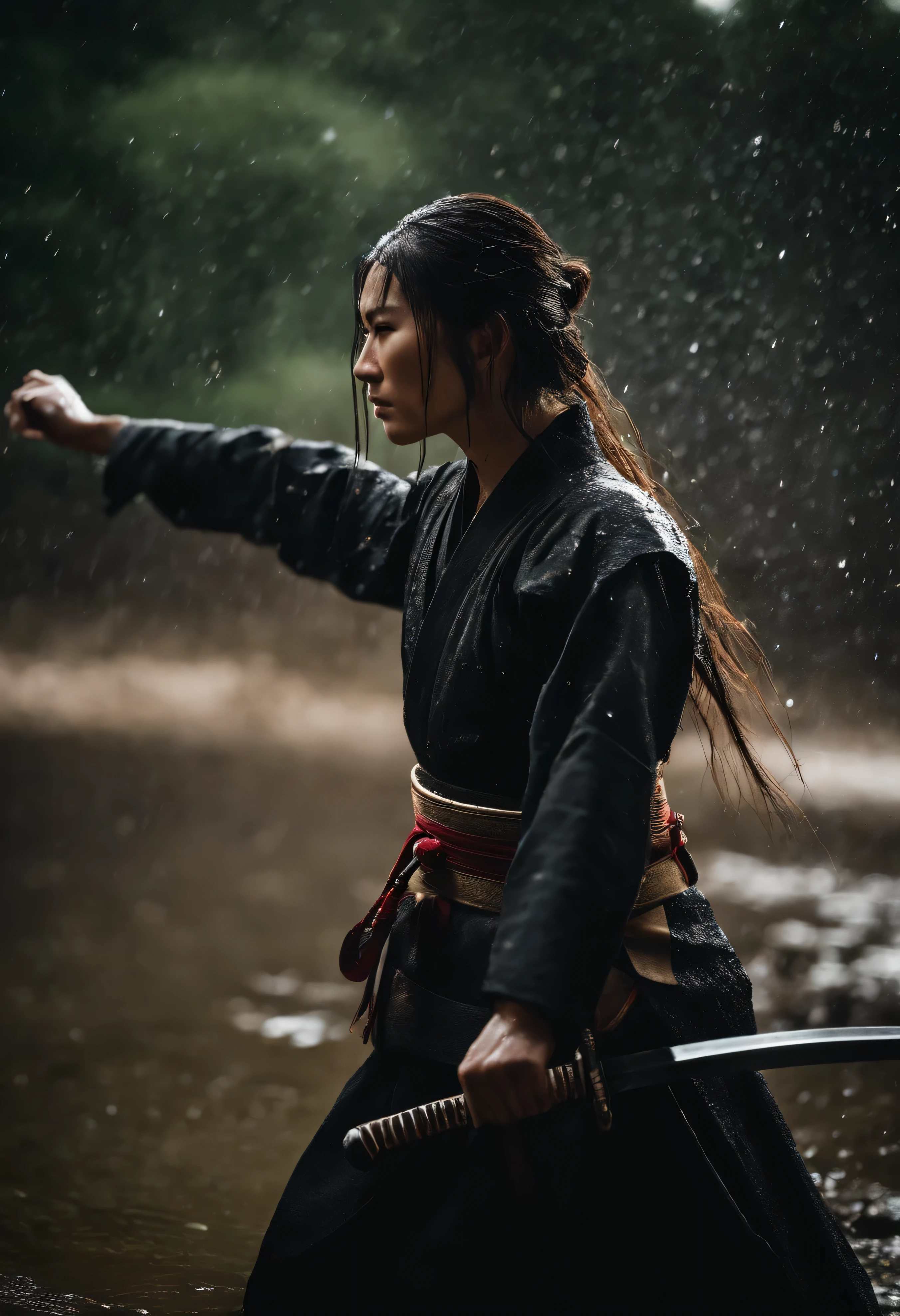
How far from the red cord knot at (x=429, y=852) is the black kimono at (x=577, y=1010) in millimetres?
41

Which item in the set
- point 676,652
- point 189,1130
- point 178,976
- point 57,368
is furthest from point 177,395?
point 676,652

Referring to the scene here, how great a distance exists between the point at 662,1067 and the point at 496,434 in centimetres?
68

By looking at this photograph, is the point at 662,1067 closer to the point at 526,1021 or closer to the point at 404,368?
the point at 526,1021

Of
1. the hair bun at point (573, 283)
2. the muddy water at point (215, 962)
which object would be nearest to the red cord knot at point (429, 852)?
the hair bun at point (573, 283)

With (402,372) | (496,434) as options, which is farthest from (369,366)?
(496,434)

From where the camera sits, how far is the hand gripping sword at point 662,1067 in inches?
36.1

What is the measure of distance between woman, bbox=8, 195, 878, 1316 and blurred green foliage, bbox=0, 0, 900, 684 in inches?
120

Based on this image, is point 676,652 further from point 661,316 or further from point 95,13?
point 95,13

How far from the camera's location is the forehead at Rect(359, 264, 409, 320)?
1.17 meters

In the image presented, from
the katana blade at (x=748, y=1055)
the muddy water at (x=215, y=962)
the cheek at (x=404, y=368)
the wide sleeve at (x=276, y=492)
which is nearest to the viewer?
the katana blade at (x=748, y=1055)

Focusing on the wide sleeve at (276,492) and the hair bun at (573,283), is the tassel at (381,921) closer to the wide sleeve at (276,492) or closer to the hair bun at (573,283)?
the wide sleeve at (276,492)

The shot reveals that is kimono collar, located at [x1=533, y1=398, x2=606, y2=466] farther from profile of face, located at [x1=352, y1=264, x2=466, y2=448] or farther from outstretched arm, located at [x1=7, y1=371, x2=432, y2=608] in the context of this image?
outstretched arm, located at [x1=7, y1=371, x2=432, y2=608]

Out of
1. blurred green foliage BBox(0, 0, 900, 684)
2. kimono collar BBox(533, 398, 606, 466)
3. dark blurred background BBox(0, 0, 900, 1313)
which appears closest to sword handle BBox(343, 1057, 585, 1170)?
kimono collar BBox(533, 398, 606, 466)

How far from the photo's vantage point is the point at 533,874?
0.92m
